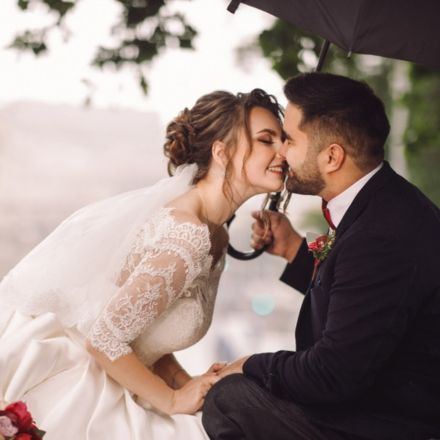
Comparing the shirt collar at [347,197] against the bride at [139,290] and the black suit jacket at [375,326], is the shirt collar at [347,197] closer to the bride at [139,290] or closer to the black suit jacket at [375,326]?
the black suit jacket at [375,326]

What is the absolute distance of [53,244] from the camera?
2916mm

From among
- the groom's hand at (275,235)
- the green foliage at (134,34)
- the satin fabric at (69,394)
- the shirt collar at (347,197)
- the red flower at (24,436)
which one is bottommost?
the satin fabric at (69,394)

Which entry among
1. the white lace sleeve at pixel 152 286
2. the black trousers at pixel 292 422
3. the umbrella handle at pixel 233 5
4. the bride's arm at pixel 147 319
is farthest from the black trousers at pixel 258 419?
the umbrella handle at pixel 233 5

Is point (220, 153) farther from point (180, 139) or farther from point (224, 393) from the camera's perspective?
point (224, 393)

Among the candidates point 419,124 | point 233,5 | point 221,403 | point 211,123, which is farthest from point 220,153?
point 419,124

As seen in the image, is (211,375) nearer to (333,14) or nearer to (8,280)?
(8,280)

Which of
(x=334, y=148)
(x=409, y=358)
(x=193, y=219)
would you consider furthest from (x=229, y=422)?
(x=334, y=148)

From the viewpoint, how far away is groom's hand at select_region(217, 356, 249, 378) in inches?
97.7

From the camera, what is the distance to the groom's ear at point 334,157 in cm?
243

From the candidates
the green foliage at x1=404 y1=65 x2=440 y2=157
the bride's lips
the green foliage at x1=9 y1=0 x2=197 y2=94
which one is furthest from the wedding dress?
the green foliage at x1=404 y1=65 x2=440 y2=157

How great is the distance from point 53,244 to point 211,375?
2.81ft

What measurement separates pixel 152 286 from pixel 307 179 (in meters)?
0.66

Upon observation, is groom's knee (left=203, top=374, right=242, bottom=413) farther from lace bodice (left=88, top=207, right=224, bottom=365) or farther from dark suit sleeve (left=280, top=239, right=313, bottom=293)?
dark suit sleeve (left=280, top=239, right=313, bottom=293)

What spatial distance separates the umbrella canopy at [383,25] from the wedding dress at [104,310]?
84cm
